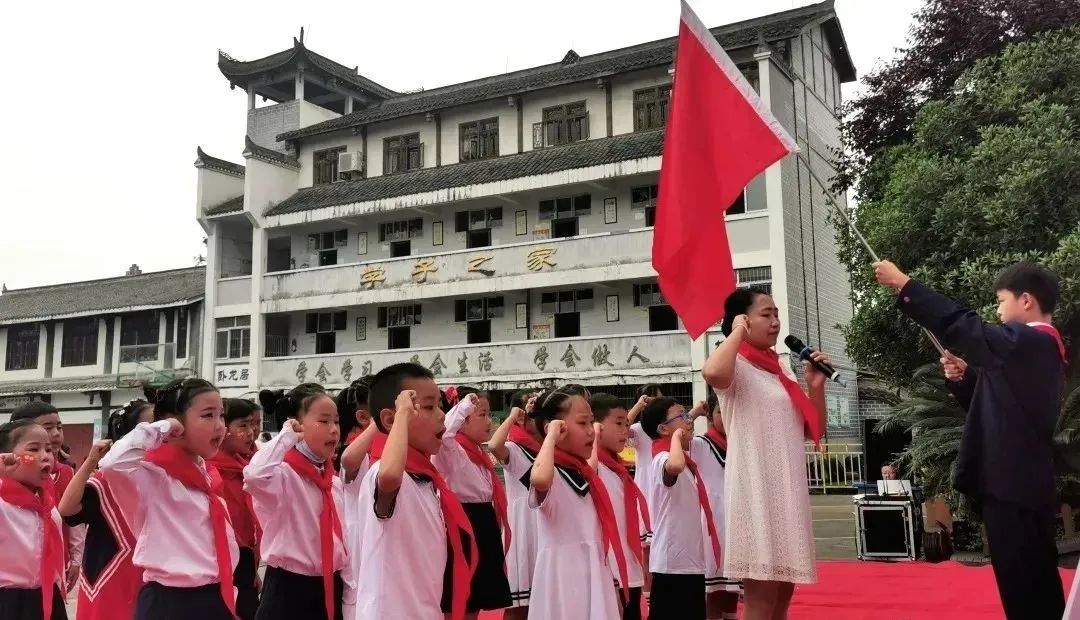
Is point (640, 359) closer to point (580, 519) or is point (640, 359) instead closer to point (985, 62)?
point (985, 62)

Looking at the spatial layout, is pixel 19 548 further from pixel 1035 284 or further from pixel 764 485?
pixel 1035 284

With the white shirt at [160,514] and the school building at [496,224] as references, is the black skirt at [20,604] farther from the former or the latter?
the school building at [496,224]

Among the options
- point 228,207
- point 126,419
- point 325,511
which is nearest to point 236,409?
point 126,419

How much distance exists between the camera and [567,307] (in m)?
20.1

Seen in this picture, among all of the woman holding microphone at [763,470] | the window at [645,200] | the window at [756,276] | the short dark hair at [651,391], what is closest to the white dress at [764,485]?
the woman holding microphone at [763,470]

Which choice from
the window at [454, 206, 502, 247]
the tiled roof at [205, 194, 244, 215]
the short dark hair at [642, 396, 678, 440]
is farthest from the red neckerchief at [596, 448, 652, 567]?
the tiled roof at [205, 194, 244, 215]

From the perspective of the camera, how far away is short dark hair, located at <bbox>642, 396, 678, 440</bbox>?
5.78m

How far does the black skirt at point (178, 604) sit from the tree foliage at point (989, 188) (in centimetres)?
779

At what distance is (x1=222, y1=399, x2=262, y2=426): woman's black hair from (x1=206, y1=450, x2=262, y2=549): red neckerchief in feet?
0.68

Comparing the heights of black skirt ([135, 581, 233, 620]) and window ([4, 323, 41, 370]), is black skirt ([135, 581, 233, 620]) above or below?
below

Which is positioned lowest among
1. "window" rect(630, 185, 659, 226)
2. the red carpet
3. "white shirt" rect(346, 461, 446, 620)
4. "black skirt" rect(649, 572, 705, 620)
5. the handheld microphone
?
the red carpet

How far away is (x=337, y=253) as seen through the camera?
75.7 ft

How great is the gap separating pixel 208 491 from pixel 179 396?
15.8 inches

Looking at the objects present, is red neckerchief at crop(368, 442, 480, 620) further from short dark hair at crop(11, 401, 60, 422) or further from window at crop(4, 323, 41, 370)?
window at crop(4, 323, 41, 370)
